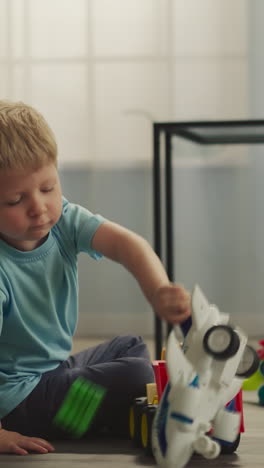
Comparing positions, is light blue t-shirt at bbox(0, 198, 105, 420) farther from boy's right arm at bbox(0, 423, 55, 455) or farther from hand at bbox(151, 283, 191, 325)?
hand at bbox(151, 283, 191, 325)

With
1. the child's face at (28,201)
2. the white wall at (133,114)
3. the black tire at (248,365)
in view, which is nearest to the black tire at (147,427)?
the black tire at (248,365)

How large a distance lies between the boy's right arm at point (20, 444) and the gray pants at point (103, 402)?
0.03 meters

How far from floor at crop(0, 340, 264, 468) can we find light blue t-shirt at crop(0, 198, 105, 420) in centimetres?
9

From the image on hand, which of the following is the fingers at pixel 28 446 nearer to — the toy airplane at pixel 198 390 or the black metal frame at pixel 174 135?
the toy airplane at pixel 198 390

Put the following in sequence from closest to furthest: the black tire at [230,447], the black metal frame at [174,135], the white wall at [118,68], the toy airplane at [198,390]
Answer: the toy airplane at [198,390] < the black tire at [230,447] < the black metal frame at [174,135] < the white wall at [118,68]

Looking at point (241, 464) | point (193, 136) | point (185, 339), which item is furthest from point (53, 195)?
point (193, 136)

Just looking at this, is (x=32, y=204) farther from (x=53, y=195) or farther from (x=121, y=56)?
(x=121, y=56)

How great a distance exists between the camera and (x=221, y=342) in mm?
729

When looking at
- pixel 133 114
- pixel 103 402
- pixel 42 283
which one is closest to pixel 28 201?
pixel 42 283

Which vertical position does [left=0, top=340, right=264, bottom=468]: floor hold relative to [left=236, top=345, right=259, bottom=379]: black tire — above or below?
below

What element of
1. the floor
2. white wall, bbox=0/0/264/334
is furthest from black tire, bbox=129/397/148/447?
white wall, bbox=0/0/264/334

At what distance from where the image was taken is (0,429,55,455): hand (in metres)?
0.86

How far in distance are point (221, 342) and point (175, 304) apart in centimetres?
6

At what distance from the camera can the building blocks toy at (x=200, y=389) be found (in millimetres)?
706
